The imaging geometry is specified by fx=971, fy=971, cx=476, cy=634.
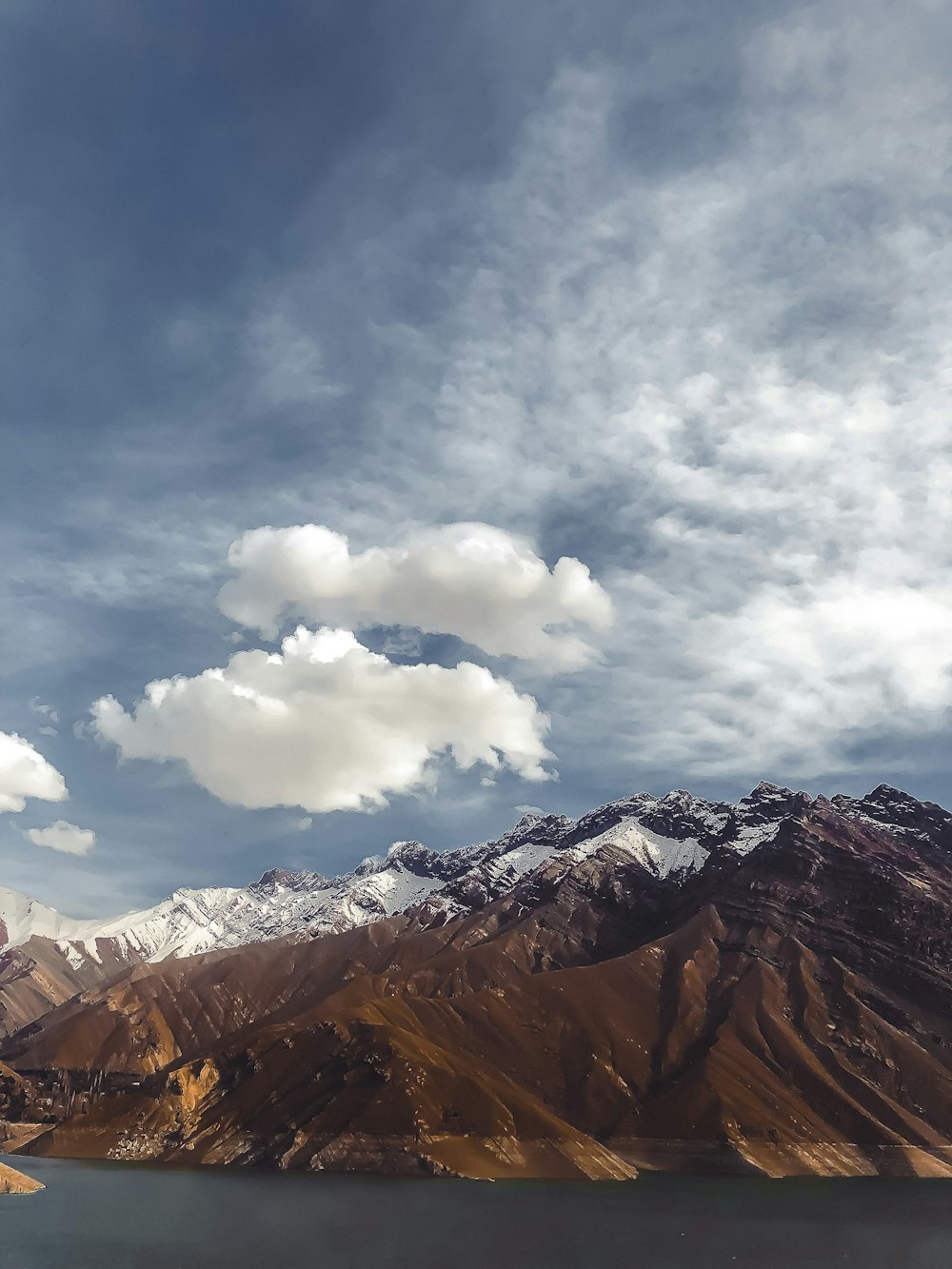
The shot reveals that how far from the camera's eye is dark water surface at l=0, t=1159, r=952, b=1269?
395ft

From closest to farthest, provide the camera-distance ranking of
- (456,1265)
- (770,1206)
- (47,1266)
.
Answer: (47,1266), (456,1265), (770,1206)

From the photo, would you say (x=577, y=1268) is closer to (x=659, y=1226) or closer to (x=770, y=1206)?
(x=659, y=1226)

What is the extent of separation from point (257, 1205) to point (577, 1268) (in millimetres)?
69268

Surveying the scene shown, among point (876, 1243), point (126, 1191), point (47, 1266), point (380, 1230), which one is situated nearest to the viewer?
point (47, 1266)

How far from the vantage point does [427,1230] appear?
142750 mm

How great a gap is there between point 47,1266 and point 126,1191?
86.5m

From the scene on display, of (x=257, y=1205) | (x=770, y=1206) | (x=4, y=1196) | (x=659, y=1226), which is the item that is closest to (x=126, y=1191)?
(x=4, y=1196)

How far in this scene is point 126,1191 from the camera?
185 metres

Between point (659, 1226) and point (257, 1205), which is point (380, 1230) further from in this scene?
point (659, 1226)

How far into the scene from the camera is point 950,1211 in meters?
199

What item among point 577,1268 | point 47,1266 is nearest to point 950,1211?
point 577,1268

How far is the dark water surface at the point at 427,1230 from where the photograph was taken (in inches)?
4737

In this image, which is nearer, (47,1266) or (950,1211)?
(47,1266)

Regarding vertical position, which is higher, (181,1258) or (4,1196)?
(181,1258)
